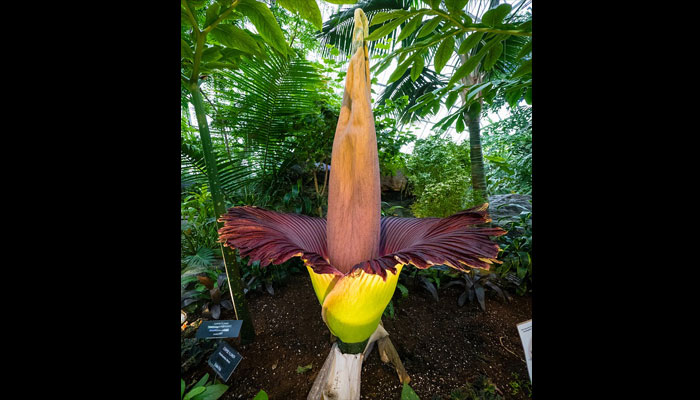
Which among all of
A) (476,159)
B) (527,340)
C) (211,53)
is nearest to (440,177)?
(476,159)

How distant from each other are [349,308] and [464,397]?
531mm

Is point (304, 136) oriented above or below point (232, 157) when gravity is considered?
above

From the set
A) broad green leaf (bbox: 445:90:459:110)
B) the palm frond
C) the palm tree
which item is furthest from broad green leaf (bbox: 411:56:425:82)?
the palm frond

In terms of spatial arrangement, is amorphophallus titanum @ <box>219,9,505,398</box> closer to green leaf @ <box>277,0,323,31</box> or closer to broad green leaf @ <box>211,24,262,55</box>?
green leaf @ <box>277,0,323,31</box>

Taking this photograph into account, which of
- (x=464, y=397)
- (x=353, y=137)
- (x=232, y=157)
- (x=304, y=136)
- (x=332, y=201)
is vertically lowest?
(x=464, y=397)

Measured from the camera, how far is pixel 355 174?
20.4 inches

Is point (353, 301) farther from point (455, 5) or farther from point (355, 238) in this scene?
point (455, 5)

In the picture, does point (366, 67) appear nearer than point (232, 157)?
Yes

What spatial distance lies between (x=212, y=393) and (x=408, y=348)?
2.09 feet

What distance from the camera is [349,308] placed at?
476 mm

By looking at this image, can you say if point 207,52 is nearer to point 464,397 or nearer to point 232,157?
point 232,157

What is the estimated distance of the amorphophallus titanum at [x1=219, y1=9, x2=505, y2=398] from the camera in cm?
44
